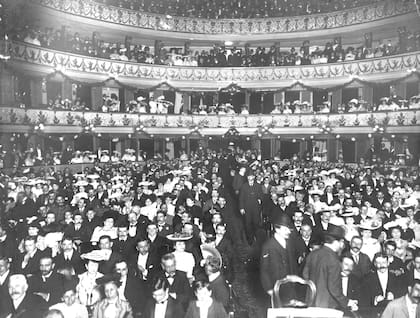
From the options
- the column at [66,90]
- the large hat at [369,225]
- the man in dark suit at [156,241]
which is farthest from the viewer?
the column at [66,90]

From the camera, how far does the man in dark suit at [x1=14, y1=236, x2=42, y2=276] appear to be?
288 inches

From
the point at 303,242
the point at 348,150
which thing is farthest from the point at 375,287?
the point at 348,150

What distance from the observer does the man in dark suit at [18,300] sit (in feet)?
18.8

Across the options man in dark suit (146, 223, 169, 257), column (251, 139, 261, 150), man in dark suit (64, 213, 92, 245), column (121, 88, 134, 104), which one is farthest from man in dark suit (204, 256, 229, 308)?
column (121, 88, 134, 104)

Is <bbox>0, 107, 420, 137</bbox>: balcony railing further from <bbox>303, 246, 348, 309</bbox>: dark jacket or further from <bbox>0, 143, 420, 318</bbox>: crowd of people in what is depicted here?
<bbox>303, 246, 348, 309</bbox>: dark jacket

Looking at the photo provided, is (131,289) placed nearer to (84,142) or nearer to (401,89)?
(84,142)

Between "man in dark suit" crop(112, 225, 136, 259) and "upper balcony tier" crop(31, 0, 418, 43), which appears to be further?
"upper balcony tier" crop(31, 0, 418, 43)

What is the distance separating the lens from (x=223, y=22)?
106 ft

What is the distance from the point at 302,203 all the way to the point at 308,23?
23152 millimetres

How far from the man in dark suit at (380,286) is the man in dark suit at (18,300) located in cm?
465

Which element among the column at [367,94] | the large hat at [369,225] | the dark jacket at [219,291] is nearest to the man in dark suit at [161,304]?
the dark jacket at [219,291]

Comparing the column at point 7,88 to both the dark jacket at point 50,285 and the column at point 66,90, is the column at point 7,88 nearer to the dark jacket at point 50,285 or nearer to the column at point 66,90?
the column at point 66,90

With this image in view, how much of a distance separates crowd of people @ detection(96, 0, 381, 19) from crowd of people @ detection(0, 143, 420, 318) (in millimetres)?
21367

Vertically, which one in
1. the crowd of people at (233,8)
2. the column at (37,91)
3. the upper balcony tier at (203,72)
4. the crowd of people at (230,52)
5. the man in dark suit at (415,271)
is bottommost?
the man in dark suit at (415,271)
